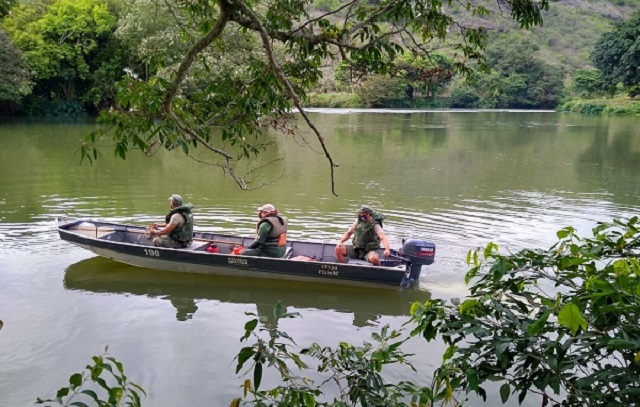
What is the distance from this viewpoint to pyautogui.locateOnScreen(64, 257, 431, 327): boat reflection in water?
8156mm

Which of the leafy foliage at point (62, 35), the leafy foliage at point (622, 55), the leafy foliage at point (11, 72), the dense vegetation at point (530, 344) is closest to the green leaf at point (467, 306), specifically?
the dense vegetation at point (530, 344)

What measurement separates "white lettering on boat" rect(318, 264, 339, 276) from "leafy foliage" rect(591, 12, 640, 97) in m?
50.8

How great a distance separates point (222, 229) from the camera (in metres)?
11.8

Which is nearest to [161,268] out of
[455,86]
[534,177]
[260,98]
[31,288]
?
[31,288]

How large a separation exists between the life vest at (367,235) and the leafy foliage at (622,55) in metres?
49.9

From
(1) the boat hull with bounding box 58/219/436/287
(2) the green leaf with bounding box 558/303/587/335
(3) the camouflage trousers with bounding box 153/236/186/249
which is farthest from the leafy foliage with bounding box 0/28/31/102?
(2) the green leaf with bounding box 558/303/587/335

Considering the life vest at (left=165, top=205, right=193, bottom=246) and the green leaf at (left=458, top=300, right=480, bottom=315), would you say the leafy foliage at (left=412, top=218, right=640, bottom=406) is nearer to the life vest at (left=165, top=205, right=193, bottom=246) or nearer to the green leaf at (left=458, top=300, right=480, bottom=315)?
the green leaf at (left=458, top=300, right=480, bottom=315)

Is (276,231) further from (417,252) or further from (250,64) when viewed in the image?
(250,64)

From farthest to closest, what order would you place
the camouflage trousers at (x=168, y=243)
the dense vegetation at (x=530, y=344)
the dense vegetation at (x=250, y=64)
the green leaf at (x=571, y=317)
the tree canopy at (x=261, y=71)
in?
1. the camouflage trousers at (x=168, y=243)
2. the dense vegetation at (x=250, y=64)
3. the tree canopy at (x=261, y=71)
4. the dense vegetation at (x=530, y=344)
5. the green leaf at (x=571, y=317)

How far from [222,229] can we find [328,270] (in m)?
4.09

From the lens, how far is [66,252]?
1005cm

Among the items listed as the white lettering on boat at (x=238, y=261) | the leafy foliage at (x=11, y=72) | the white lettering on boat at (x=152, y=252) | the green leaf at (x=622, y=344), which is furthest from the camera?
the leafy foliage at (x=11, y=72)

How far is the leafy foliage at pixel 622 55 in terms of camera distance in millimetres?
50959

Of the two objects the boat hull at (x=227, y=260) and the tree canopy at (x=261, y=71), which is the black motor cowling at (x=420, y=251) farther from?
the tree canopy at (x=261, y=71)
